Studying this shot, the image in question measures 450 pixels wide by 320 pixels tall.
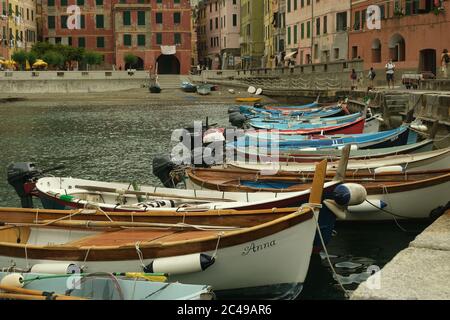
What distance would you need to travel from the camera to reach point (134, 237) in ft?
36.0

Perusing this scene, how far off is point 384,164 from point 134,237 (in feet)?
31.1

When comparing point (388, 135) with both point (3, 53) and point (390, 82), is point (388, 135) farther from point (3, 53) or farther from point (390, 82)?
point (3, 53)

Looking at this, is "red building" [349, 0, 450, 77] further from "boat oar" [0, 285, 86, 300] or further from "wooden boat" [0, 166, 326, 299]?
"boat oar" [0, 285, 86, 300]

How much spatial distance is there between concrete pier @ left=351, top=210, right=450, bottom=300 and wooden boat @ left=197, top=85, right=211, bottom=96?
64.7 metres

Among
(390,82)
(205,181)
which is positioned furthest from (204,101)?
(205,181)

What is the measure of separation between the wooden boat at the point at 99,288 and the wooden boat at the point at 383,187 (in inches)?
242

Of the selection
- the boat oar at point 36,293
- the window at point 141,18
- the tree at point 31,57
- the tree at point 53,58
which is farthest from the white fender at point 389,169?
the window at point 141,18

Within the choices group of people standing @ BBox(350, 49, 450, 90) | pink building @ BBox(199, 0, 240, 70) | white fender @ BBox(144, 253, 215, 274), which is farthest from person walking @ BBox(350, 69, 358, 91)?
pink building @ BBox(199, 0, 240, 70)

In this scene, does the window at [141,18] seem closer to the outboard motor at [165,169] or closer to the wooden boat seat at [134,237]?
the outboard motor at [165,169]

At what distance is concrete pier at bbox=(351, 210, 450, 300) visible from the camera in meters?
6.73

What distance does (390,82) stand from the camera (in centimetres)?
4441

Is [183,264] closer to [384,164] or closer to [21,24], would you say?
[384,164]

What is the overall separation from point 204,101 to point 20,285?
5931 cm

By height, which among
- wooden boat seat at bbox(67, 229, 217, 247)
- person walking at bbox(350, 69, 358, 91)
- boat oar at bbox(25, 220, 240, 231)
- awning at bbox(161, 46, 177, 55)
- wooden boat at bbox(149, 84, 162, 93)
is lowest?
wooden boat seat at bbox(67, 229, 217, 247)
